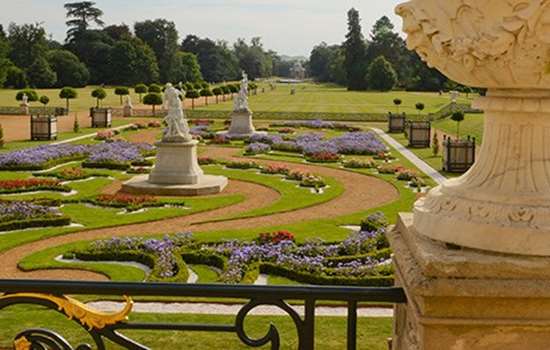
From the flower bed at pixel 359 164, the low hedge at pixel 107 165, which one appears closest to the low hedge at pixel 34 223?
the low hedge at pixel 107 165

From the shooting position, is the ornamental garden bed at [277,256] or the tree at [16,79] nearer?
the ornamental garden bed at [277,256]

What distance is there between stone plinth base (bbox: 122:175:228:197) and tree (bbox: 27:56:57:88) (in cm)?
6836

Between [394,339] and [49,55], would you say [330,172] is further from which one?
[49,55]

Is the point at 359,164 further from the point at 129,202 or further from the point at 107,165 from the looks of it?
the point at 129,202

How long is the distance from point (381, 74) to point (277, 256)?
283 ft

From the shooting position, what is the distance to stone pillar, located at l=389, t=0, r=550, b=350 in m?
2.41

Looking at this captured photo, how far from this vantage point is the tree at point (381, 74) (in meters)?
94.7

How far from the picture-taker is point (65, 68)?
283 feet

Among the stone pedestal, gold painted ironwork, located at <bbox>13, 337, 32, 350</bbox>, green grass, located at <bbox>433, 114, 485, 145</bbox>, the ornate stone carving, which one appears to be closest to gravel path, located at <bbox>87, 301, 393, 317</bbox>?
gold painted ironwork, located at <bbox>13, 337, 32, 350</bbox>

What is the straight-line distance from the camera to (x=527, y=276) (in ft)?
7.97

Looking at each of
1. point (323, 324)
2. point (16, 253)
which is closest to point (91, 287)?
point (323, 324)

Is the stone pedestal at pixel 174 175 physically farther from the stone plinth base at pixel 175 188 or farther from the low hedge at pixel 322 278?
the low hedge at pixel 322 278

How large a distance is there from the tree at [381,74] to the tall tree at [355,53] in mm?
5839

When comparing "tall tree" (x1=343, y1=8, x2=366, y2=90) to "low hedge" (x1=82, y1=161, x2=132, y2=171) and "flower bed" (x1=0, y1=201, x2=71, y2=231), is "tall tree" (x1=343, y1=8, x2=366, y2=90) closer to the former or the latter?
"low hedge" (x1=82, y1=161, x2=132, y2=171)
